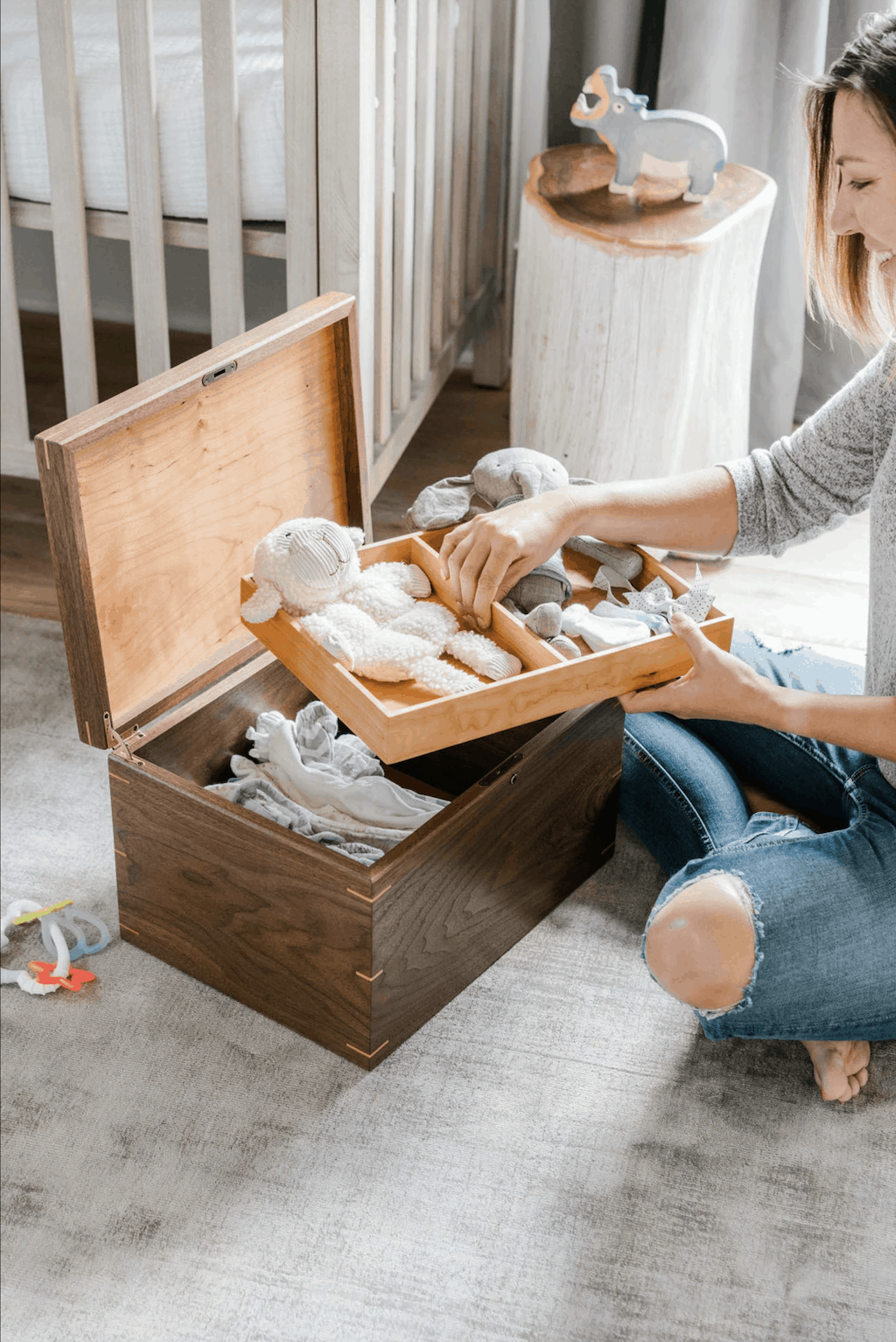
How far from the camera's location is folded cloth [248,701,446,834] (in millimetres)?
1160

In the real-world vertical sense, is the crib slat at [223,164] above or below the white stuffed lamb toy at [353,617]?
above

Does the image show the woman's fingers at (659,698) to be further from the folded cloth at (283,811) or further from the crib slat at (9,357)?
the crib slat at (9,357)

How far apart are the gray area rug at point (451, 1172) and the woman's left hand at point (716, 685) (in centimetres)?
30

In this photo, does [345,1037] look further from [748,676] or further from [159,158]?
[159,158]

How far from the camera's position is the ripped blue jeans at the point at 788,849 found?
98 cm

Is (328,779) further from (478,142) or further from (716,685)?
(478,142)

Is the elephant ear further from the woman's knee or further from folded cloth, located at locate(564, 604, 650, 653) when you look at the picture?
the woman's knee

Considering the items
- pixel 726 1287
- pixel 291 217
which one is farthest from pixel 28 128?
pixel 726 1287

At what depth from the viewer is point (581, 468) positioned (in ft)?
5.96

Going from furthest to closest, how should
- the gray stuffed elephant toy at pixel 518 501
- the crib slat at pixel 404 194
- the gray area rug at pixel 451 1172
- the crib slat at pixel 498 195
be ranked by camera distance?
the crib slat at pixel 498 195 → the crib slat at pixel 404 194 → the gray stuffed elephant toy at pixel 518 501 → the gray area rug at pixel 451 1172

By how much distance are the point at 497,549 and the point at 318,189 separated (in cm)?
66

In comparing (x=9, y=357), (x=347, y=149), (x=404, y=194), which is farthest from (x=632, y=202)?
(x=9, y=357)

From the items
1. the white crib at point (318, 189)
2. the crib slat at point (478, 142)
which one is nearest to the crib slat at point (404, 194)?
the white crib at point (318, 189)

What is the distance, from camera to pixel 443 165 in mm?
1857
